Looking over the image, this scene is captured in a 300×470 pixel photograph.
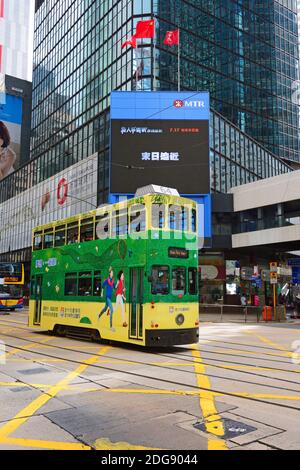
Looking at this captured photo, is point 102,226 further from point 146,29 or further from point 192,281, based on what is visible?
point 146,29

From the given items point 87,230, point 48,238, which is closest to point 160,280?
point 87,230

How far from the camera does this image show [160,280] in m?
12.9

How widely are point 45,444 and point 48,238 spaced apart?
13.6 meters

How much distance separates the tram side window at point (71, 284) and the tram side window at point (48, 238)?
6.67 feet

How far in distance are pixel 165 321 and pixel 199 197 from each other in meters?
27.1

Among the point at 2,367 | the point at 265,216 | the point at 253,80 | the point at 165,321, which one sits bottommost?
the point at 2,367

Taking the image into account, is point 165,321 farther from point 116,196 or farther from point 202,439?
point 116,196

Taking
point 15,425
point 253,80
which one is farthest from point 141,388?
point 253,80

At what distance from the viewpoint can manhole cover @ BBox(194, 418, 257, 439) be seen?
554 centimetres

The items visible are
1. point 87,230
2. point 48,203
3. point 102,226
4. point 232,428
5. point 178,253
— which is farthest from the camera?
point 48,203

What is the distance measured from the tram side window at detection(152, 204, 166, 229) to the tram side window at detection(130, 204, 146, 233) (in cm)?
29

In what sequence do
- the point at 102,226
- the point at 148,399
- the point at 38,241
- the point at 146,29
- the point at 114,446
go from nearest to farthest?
the point at 114,446
the point at 148,399
the point at 102,226
the point at 38,241
the point at 146,29

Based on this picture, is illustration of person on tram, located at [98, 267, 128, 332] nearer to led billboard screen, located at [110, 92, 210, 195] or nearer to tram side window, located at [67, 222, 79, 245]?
tram side window, located at [67, 222, 79, 245]

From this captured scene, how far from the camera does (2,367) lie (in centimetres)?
1036
